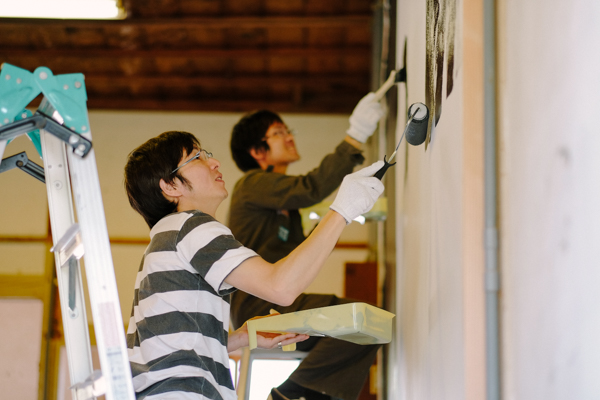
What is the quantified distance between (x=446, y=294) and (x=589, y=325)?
1.96ft

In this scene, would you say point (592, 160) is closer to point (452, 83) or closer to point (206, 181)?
point (452, 83)

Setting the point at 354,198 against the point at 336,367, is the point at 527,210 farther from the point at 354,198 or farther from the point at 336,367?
the point at 336,367

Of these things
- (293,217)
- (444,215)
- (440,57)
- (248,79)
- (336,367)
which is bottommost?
(336,367)

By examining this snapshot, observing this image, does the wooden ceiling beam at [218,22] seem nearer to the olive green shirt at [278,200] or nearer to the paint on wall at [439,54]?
the olive green shirt at [278,200]

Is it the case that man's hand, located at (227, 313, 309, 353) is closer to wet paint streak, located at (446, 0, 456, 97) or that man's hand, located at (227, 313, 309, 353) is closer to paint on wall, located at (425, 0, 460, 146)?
paint on wall, located at (425, 0, 460, 146)

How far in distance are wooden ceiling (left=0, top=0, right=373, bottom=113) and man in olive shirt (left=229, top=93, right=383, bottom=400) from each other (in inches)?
101

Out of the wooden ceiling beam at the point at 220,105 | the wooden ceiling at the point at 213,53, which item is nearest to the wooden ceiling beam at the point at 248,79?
the wooden ceiling at the point at 213,53

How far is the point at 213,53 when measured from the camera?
18.6 feet

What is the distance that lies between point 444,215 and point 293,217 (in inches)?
62.7

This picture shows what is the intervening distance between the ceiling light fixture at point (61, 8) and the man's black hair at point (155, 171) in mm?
2500

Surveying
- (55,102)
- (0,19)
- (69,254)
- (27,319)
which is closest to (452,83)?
(55,102)

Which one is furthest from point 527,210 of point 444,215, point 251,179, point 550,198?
point 251,179

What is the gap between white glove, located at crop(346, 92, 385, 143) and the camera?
257cm

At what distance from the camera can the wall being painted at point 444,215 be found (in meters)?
1.07
